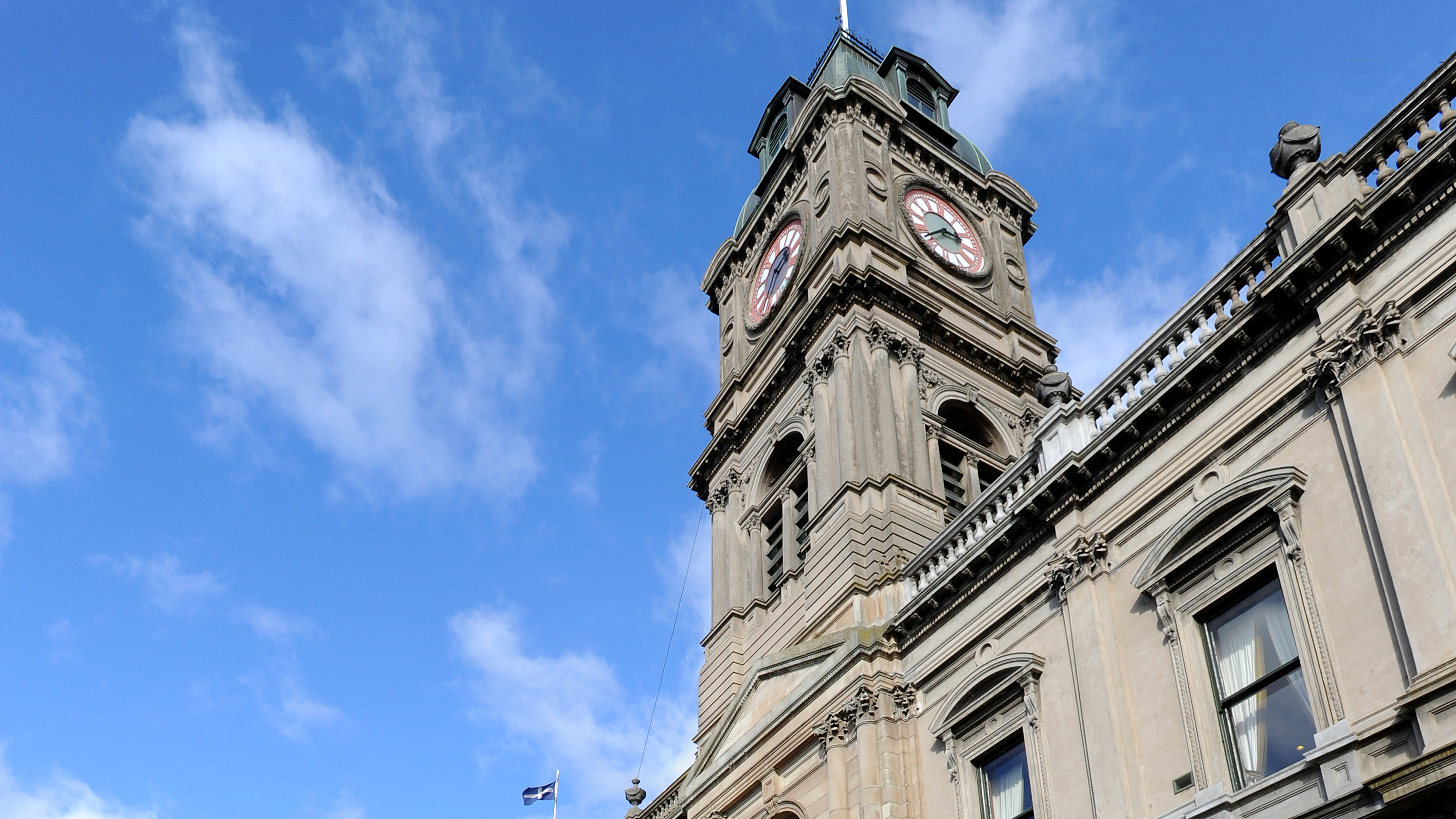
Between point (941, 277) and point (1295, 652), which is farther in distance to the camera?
point (941, 277)

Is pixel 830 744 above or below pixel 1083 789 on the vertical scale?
above

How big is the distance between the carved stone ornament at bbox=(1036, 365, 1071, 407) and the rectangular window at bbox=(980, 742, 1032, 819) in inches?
261

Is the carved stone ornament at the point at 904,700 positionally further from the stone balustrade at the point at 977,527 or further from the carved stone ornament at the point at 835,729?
the stone balustrade at the point at 977,527

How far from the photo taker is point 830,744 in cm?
2292

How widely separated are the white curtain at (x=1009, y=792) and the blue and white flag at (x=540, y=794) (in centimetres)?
2714

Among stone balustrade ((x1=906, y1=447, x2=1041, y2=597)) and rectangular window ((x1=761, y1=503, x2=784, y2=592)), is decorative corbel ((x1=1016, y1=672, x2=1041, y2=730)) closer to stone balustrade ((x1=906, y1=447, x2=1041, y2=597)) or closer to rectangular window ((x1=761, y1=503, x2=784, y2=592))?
stone balustrade ((x1=906, y1=447, x2=1041, y2=597))

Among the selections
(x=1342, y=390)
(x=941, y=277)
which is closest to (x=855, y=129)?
(x=941, y=277)

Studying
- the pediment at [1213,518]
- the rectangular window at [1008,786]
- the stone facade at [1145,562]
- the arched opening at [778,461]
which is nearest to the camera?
the stone facade at [1145,562]

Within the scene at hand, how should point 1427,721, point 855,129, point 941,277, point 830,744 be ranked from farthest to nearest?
point 855,129 < point 941,277 < point 830,744 < point 1427,721

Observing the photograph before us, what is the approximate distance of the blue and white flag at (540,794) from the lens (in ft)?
142

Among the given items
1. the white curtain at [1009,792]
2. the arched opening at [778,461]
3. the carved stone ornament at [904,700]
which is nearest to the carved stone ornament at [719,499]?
the arched opening at [778,461]

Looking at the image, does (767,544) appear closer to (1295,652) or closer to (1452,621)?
(1295,652)

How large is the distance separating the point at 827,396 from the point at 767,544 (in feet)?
14.9

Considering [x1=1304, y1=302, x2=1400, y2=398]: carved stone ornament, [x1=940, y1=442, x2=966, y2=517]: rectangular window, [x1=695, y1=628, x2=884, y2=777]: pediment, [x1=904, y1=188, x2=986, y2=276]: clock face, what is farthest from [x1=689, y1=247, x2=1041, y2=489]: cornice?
Result: [x1=1304, y1=302, x2=1400, y2=398]: carved stone ornament
